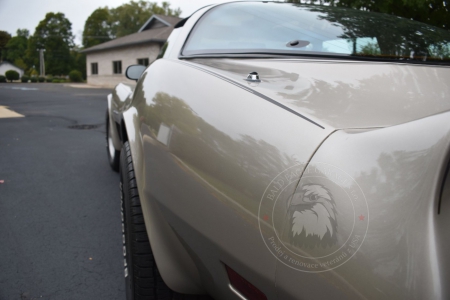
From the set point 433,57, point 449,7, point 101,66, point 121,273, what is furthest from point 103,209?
point 101,66

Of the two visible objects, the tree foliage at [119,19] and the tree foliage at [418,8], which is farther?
the tree foliage at [119,19]

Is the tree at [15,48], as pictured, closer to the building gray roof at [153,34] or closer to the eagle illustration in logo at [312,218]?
the eagle illustration in logo at [312,218]

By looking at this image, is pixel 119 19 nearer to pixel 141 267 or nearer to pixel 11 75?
pixel 11 75

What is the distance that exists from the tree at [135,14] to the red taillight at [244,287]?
199ft

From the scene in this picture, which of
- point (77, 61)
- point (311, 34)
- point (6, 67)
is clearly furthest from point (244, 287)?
point (77, 61)

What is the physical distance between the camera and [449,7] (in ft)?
22.4

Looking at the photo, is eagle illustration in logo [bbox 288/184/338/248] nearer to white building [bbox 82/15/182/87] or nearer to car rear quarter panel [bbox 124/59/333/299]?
car rear quarter panel [bbox 124/59/333/299]

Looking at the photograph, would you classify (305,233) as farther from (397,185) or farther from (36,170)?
(36,170)

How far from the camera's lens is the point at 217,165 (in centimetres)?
114

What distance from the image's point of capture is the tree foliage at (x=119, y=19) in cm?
5850

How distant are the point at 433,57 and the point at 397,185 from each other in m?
1.07
